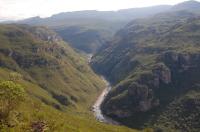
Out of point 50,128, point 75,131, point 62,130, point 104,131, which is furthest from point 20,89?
point 104,131

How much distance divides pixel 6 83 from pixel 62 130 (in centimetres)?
3639

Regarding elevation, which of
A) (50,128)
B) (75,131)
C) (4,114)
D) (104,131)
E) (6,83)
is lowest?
(104,131)

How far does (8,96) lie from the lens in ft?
370

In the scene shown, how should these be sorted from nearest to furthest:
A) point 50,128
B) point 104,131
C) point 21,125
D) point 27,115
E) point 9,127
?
point 9,127
point 21,125
point 50,128
point 27,115
point 104,131

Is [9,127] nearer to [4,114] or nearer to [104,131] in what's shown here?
[4,114]

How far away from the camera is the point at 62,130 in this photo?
461 ft

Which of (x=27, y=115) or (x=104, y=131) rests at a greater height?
(x=27, y=115)

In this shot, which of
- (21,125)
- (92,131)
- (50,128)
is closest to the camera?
(21,125)

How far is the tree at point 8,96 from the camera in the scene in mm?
112000

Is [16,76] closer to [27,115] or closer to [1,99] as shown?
[27,115]

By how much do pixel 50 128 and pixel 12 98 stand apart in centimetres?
1971

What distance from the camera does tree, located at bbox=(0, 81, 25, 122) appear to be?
112000 mm

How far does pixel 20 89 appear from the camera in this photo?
372ft

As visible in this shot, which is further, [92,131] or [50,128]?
[92,131]
